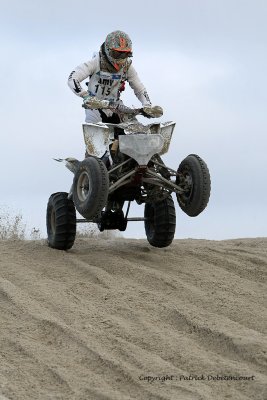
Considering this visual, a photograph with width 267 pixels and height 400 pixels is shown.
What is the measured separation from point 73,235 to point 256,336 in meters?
3.91

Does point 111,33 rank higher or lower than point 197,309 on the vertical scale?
higher

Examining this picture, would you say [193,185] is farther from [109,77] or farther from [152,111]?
[109,77]

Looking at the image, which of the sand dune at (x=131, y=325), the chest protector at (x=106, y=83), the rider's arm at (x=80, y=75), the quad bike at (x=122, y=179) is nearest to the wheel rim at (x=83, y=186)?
the quad bike at (x=122, y=179)

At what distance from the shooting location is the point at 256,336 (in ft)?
23.8

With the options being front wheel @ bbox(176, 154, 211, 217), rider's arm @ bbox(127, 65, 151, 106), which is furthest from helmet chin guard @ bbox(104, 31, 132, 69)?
front wheel @ bbox(176, 154, 211, 217)

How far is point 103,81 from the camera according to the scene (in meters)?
10.8

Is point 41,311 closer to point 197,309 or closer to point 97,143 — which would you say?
point 197,309

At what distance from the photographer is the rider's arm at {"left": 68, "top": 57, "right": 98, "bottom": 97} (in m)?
10.4

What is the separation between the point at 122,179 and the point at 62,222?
126 cm

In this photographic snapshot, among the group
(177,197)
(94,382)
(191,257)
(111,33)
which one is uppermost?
(111,33)

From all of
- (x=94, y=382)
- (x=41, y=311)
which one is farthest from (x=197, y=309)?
(x=94, y=382)

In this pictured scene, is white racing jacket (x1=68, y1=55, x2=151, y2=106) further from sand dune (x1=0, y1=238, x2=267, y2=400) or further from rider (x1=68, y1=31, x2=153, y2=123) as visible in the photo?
sand dune (x1=0, y1=238, x2=267, y2=400)

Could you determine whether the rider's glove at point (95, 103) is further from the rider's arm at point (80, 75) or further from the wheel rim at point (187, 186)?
the wheel rim at point (187, 186)

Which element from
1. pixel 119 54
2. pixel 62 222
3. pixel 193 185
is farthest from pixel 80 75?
pixel 193 185
